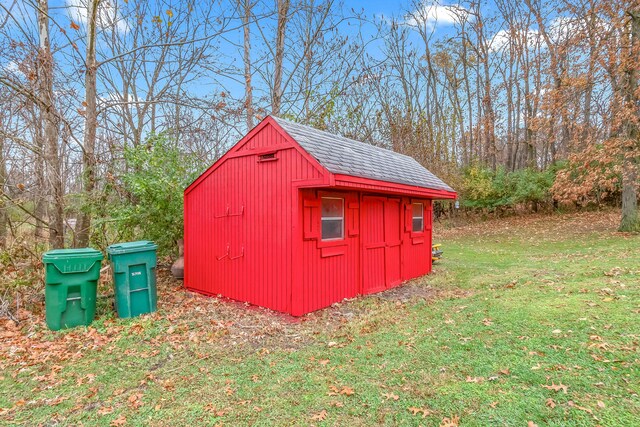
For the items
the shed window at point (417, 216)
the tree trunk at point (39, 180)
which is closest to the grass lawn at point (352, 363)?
the tree trunk at point (39, 180)

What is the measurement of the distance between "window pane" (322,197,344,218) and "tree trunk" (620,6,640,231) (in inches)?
417

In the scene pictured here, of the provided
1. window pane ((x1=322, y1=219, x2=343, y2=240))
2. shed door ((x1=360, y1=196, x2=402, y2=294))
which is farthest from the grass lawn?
window pane ((x1=322, y1=219, x2=343, y2=240))

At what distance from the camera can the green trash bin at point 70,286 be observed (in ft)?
15.0

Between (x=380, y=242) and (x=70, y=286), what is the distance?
5226 millimetres

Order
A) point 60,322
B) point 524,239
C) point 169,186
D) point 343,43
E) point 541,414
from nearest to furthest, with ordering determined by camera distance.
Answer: point 541,414, point 60,322, point 169,186, point 524,239, point 343,43

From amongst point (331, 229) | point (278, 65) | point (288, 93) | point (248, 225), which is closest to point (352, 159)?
point (331, 229)

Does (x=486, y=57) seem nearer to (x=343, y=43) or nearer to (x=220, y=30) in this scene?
(x=343, y=43)

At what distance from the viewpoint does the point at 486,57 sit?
21.3 metres

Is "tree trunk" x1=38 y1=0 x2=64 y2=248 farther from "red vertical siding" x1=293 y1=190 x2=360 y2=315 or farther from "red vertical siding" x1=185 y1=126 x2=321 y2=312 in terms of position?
"red vertical siding" x1=293 y1=190 x2=360 y2=315

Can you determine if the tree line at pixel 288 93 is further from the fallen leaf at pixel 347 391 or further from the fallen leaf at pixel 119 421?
the fallen leaf at pixel 347 391

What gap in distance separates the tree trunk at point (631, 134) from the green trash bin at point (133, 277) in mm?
13787

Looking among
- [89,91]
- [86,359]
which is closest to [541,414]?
[86,359]

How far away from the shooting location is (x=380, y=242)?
6.98 meters

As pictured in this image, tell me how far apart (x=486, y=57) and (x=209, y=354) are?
940 inches
